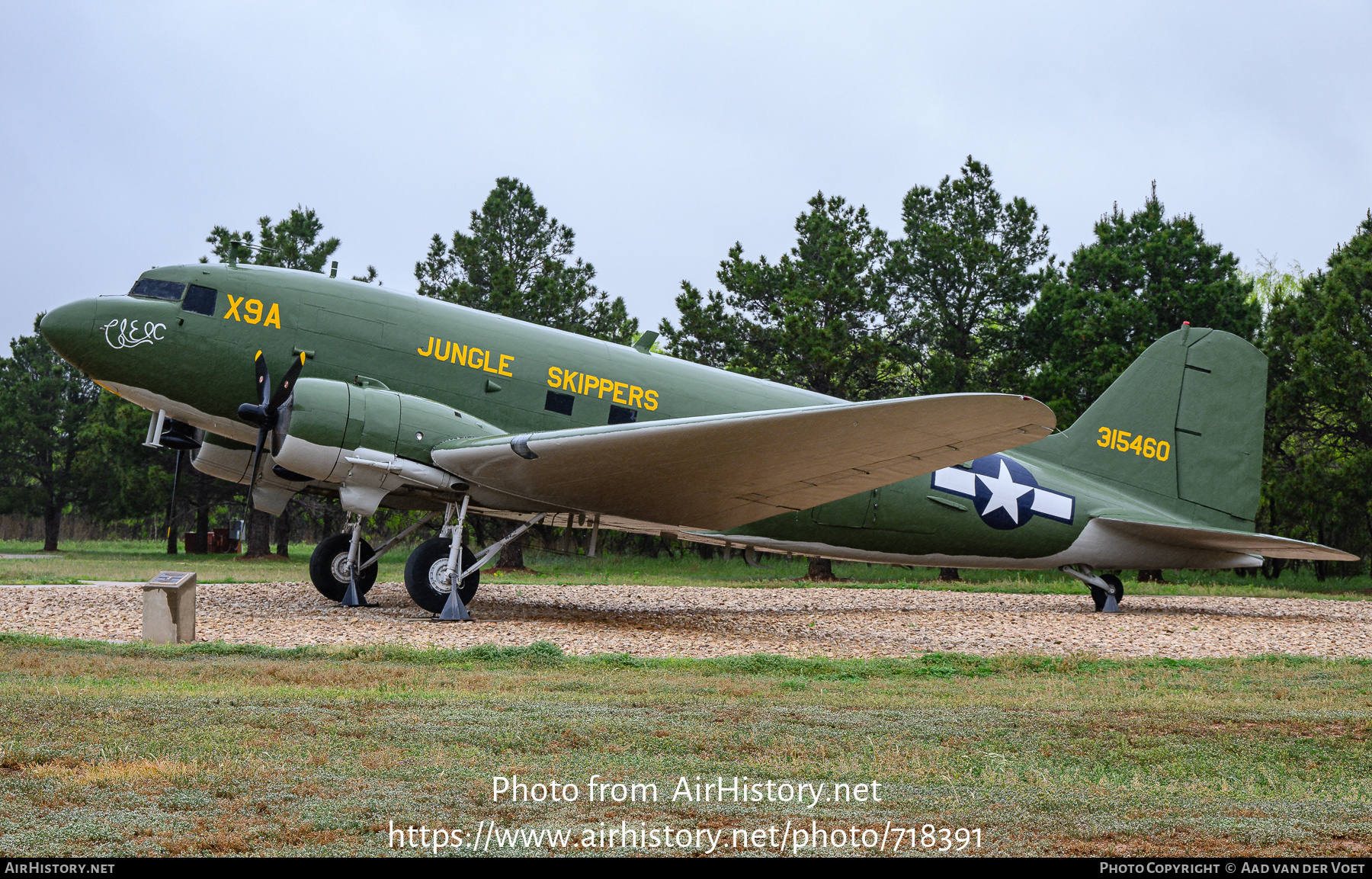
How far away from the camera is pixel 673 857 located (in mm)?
3666

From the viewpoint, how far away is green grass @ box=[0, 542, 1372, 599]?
2331cm

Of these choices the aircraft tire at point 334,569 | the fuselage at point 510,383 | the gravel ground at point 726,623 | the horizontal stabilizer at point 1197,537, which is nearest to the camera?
the gravel ground at point 726,623

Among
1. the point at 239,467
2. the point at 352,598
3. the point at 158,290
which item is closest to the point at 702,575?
the point at 239,467

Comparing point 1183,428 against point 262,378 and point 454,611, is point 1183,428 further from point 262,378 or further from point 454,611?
point 262,378

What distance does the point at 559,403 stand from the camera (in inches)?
548

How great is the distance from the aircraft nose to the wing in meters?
4.50

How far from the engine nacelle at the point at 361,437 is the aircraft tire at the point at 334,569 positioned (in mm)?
2727

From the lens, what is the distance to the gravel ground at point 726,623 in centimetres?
1119

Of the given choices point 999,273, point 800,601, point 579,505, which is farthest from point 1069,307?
point 579,505

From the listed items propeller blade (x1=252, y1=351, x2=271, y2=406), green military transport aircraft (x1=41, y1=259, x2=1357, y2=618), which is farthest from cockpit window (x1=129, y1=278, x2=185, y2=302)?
propeller blade (x1=252, y1=351, x2=271, y2=406)

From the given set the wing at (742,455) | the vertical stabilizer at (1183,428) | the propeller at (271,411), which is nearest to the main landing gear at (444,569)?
the wing at (742,455)

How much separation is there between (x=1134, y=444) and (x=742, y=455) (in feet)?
26.7

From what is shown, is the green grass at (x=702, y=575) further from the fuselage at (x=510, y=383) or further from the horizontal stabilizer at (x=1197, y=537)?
the horizontal stabilizer at (x=1197, y=537)

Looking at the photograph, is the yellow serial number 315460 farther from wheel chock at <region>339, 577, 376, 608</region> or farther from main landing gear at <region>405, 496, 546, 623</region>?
wheel chock at <region>339, 577, 376, 608</region>
